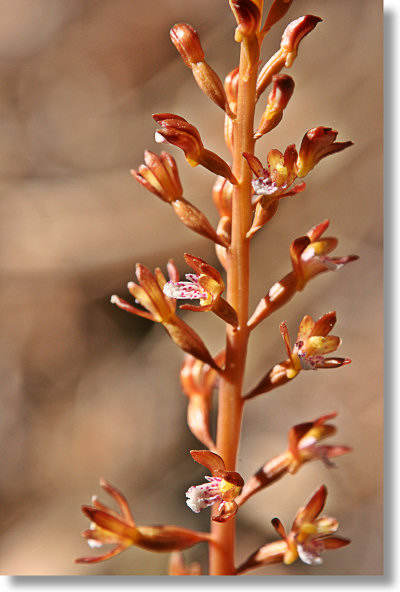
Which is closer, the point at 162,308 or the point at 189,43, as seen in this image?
the point at 189,43

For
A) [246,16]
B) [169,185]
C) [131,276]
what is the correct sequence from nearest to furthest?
[246,16], [169,185], [131,276]

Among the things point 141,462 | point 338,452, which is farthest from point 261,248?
point 338,452

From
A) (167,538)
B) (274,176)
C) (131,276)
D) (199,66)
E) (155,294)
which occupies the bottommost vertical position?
(167,538)

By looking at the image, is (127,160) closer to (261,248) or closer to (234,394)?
(261,248)

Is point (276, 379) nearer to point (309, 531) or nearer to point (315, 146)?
point (309, 531)

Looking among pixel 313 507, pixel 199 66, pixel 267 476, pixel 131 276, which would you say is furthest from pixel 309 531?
pixel 131 276
